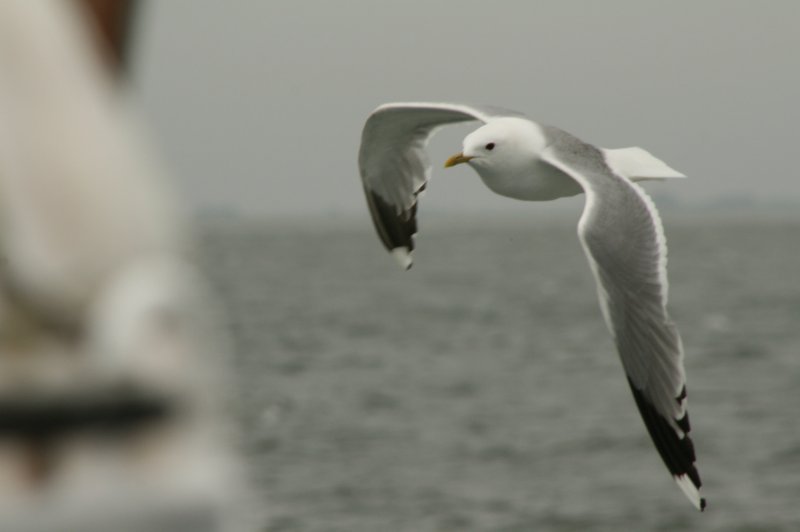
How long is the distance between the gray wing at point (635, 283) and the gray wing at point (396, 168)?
0.73m

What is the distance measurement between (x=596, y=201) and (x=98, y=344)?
341 centimetres

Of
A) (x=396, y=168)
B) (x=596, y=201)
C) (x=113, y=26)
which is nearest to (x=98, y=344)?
(x=113, y=26)

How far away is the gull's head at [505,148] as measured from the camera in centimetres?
310

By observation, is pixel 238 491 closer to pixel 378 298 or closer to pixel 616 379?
pixel 616 379

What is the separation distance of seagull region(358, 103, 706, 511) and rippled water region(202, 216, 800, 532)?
0.25 metres

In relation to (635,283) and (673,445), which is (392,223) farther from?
(673,445)

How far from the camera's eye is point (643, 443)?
1009 inches

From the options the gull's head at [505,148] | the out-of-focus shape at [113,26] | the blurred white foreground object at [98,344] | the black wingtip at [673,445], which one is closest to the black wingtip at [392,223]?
the gull's head at [505,148]

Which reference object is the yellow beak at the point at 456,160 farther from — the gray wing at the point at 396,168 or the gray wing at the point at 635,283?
the gray wing at the point at 396,168

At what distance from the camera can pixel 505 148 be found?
320cm

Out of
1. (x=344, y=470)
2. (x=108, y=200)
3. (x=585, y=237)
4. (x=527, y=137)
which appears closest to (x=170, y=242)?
(x=108, y=200)

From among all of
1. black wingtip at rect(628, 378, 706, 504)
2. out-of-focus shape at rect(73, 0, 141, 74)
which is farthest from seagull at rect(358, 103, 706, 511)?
out-of-focus shape at rect(73, 0, 141, 74)

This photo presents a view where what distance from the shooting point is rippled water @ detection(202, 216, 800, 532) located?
20.0m

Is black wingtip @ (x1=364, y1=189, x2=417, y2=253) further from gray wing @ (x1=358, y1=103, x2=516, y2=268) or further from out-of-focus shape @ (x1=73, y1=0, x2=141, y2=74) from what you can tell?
out-of-focus shape @ (x1=73, y1=0, x2=141, y2=74)
